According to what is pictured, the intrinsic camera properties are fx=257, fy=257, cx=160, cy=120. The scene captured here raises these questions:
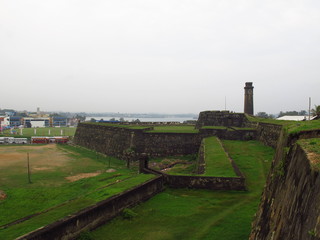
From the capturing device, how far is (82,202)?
917cm

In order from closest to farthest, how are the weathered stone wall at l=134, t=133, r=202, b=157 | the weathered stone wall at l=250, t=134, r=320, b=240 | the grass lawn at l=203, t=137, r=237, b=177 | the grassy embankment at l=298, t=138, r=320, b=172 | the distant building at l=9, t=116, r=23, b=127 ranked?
the weathered stone wall at l=250, t=134, r=320, b=240, the grassy embankment at l=298, t=138, r=320, b=172, the grass lawn at l=203, t=137, r=237, b=177, the weathered stone wall at l=134, t=133, r=202, b=157, the distant building at l=9, t=116, r=23, b=127

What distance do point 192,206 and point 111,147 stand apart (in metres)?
22.5

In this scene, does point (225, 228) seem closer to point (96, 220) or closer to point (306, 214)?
point (96, 220)

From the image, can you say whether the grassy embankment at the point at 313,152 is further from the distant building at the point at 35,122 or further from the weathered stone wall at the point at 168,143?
the distant building at the point at 35,122

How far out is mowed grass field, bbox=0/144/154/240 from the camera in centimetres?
845

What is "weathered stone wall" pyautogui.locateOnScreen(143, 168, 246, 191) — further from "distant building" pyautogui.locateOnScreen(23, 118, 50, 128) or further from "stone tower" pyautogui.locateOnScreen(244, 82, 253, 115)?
"distant building" pyautogui.locateOnScreen(23, 118, 50, 128)

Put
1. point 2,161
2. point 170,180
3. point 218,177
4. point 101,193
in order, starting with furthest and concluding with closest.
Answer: point 2,161, point 170,180, point 218,177, point 101,193

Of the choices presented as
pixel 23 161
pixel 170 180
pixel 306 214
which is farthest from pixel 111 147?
pixel 306 214

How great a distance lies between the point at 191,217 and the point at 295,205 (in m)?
5.35

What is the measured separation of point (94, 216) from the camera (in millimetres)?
8414

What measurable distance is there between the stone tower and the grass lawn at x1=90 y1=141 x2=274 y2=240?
982 inches

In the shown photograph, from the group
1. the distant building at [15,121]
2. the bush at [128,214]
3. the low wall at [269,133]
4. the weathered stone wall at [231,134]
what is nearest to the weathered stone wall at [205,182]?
the bush at [128,214]

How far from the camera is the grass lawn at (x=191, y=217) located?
7.93m

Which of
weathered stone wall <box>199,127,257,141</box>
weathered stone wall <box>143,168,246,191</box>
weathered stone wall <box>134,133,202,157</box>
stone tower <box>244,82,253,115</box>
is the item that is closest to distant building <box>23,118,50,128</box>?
weathered stone wall <box>134,133,202,157</box>
